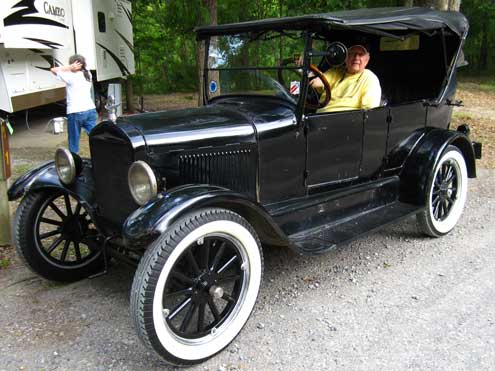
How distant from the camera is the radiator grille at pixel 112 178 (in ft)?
9.63

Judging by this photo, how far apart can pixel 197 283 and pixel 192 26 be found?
7.53m

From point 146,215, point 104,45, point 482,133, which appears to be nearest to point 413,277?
point 146,215

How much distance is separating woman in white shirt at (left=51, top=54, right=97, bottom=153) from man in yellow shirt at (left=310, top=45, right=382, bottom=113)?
429cm

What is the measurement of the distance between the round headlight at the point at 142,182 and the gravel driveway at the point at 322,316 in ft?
2.84

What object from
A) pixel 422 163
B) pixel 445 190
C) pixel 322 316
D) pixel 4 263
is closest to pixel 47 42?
pixel 4 263

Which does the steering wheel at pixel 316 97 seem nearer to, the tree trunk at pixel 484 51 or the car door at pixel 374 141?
the car door at pixel 374 141

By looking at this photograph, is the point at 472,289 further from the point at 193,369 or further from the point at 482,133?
the point at 482,133

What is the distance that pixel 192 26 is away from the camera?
9203 mm

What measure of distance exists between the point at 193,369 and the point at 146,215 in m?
0.88

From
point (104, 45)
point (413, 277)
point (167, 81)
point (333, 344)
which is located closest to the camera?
point (333, 344)

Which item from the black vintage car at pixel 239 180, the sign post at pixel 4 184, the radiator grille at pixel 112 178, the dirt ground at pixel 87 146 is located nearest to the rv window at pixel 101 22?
the dirt ground at pixel 87 146

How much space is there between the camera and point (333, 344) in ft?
9.14

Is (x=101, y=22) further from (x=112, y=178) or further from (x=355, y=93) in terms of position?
(x=112, y=178)

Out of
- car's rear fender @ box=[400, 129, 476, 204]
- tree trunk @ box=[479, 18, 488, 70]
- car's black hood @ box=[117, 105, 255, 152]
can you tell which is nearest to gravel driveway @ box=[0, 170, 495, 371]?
car's rear fender @ box=[400, 129, 476, 204]
